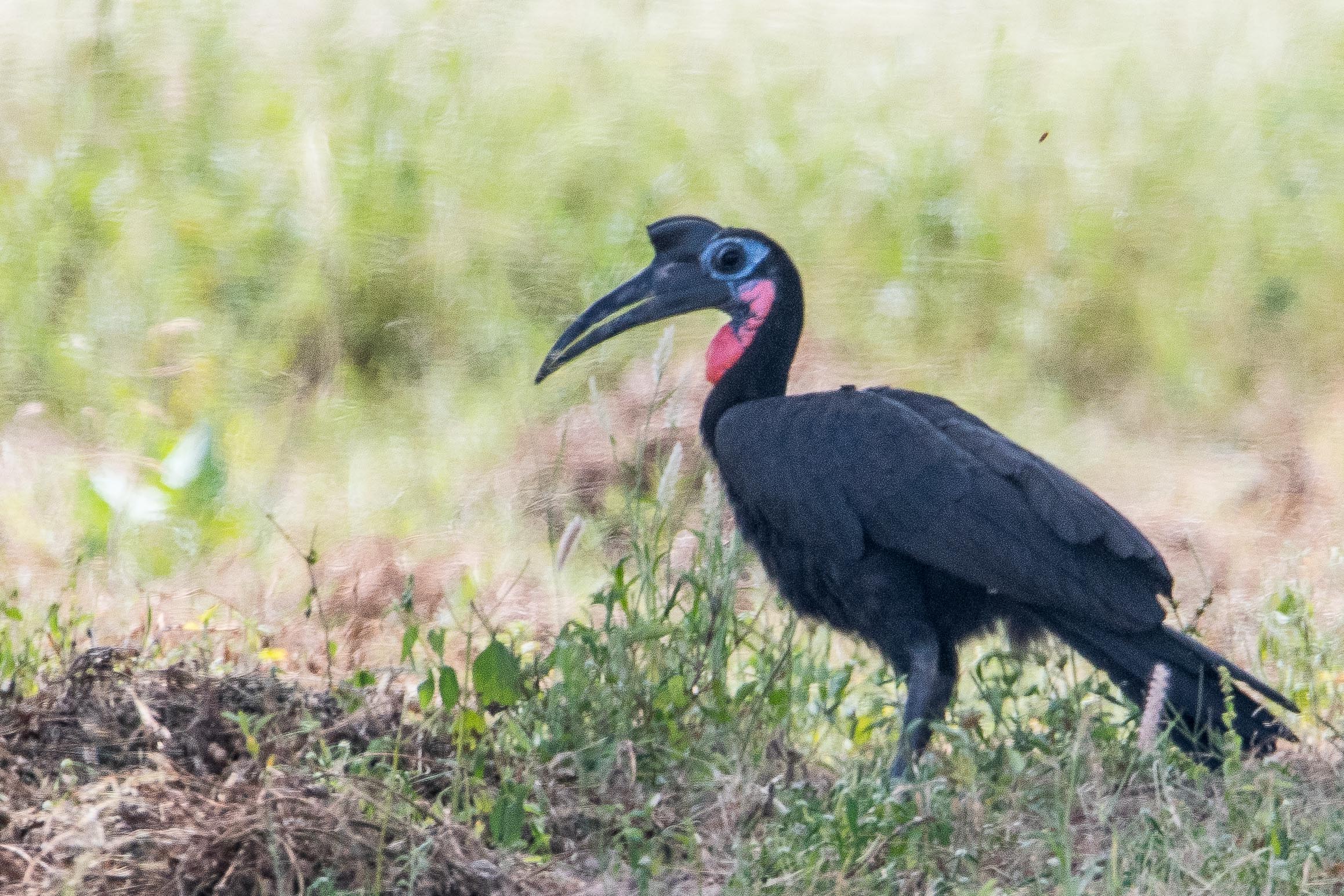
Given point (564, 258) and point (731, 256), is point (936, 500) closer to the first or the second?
point (731, 256)

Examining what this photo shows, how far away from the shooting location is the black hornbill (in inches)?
141

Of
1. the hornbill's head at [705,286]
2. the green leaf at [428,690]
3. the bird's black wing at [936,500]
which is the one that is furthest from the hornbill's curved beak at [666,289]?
the green leaf at [428,690]

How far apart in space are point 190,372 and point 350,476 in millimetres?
798

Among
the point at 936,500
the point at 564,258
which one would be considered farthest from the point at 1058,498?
the point at 564,258

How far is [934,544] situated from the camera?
3.69 meters

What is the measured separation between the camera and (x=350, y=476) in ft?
17.6

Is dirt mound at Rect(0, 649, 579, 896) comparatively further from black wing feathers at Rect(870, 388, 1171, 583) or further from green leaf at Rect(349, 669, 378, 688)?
black wing feathers at Rect(870, 388, 1171, 583)

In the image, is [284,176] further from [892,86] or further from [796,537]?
[796,537]

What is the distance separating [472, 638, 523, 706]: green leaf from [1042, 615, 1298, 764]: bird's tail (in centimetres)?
111

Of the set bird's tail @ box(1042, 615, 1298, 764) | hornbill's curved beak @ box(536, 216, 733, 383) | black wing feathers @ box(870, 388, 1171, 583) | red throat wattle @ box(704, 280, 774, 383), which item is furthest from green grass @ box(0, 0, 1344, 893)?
hornbill's curved beak @ box(536, 216, 733, 383)

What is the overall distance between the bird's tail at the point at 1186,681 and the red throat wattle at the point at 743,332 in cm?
105

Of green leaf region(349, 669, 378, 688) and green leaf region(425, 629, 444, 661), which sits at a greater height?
green leaf region(425, 629, 444, 661)

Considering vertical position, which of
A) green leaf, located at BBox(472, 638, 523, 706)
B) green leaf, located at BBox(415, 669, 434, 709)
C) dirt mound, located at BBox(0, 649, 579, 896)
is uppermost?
green leaf, located at BBox(472, 638, 523, 706)

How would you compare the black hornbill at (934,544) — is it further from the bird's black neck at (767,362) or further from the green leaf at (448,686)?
the green leaf at (448,686)
